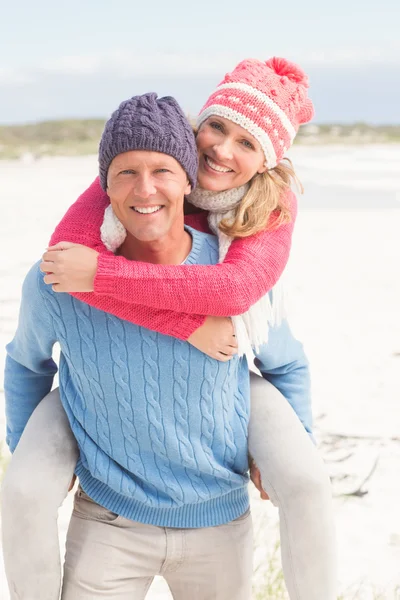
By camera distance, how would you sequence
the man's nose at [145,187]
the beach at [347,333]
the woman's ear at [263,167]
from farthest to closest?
the beach at [347,333], the woman's ear at [263,167], the man's nose at [145,187]

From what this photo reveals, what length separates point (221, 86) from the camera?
2123 mm

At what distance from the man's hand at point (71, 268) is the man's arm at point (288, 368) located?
1.53ft

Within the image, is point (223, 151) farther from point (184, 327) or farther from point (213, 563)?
point (213, 563)

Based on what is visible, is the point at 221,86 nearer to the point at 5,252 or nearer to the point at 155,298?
the point at 155,298

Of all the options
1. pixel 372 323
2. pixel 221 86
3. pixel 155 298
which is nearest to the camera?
pixel 155 298

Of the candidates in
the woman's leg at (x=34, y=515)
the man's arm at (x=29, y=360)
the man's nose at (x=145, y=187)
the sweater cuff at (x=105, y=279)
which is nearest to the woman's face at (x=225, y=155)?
the man's nose at (x=145, y=187)

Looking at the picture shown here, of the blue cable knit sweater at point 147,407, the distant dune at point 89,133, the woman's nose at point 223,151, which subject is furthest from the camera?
the distant dune at point 89,133

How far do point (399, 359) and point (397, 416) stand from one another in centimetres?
95

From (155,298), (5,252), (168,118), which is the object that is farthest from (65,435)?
(5,252)

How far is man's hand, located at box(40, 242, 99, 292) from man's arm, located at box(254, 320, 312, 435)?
467mm

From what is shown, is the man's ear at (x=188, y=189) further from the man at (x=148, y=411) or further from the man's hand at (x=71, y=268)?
the man's hand at (x=71, y=268)

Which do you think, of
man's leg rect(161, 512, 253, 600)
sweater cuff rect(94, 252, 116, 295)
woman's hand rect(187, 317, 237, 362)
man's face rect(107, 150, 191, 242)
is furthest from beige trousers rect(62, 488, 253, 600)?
man's face rect(107, 150, 191, 242)

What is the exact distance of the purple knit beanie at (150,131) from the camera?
1.75m

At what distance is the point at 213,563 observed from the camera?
77.7 inches
